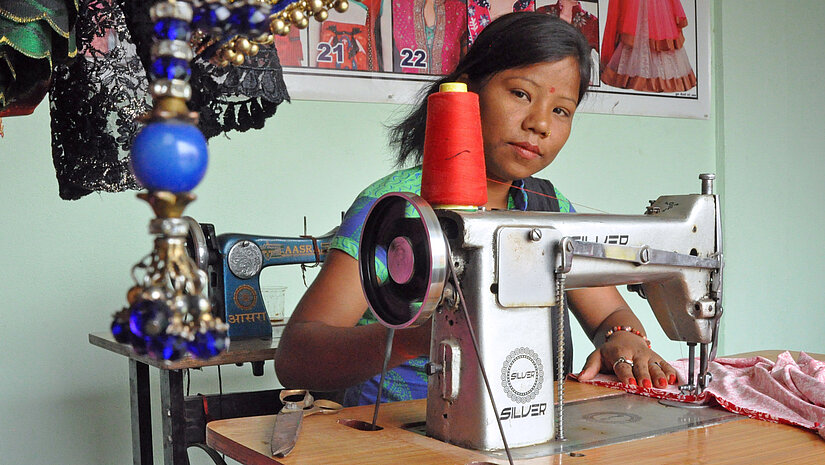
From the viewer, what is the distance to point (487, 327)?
0.95m

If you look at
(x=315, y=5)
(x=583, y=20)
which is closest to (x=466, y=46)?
(x=583, y=20)

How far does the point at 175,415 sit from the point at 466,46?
1.55 m

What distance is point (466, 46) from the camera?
2.69 meters

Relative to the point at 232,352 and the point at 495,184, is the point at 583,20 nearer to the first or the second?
the point at 495,184

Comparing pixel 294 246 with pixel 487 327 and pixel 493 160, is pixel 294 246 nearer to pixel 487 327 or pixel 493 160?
pixel 493 160

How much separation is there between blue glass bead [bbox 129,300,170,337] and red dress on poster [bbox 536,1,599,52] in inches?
105

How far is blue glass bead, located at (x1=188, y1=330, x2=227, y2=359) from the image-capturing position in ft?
1.25

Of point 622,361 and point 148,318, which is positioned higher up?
point 148,318

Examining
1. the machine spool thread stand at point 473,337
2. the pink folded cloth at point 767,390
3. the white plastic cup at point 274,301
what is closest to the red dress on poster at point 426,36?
the white plastic cup at point 274,301

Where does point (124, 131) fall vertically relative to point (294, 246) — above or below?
above

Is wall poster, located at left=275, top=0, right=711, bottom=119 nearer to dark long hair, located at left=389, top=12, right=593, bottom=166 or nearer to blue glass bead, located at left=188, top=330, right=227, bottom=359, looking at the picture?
dark long hair, located at left=389, top=12, right=593, bottom=166

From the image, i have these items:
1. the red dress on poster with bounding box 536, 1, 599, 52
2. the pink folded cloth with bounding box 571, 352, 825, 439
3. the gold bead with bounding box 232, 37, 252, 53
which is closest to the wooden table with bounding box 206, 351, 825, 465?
the pink folded cloth with bounding box 571, 352, 825, 439

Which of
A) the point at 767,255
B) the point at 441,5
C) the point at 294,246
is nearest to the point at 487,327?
the point at 294,246

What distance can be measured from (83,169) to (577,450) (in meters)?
0.62
